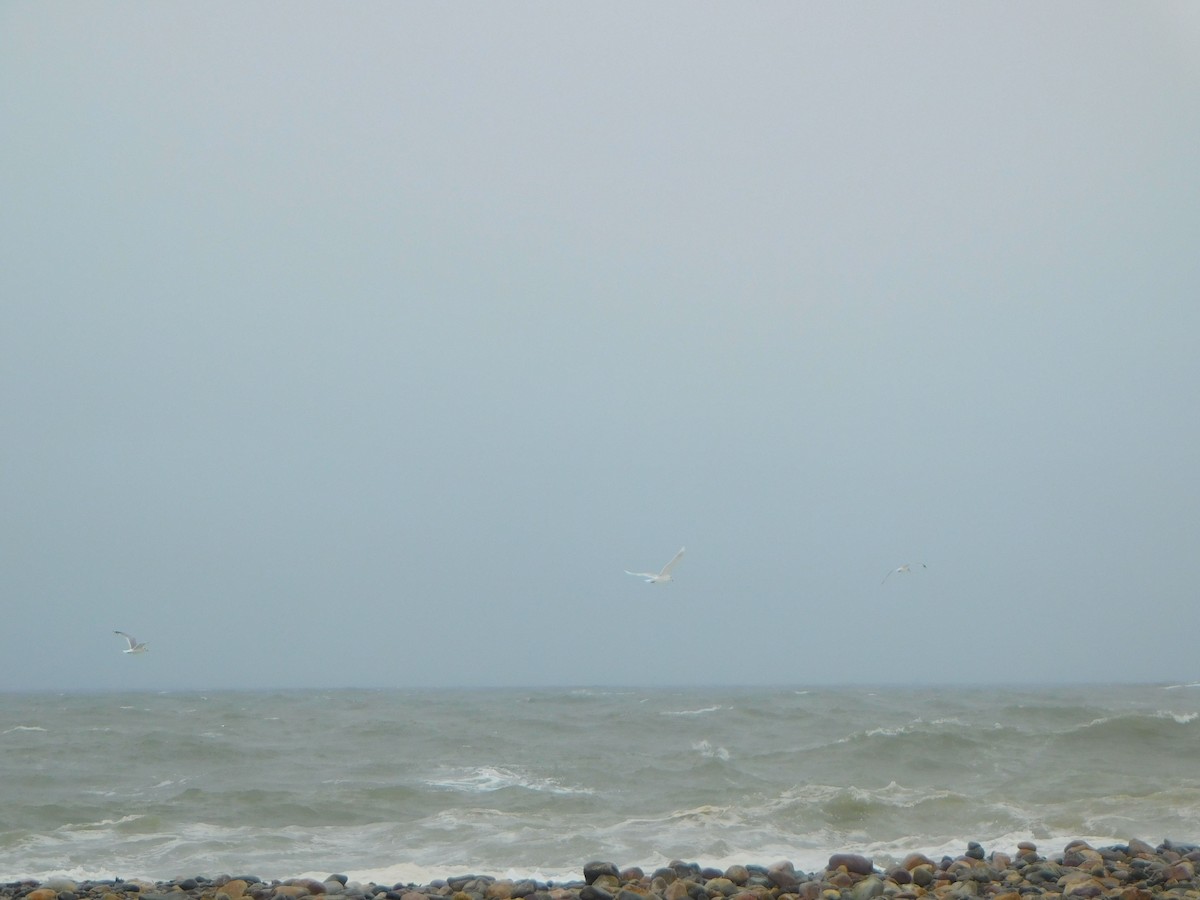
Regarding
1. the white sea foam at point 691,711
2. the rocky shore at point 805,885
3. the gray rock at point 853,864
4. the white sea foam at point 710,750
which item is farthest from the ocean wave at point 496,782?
the white sea foam at point 691,711

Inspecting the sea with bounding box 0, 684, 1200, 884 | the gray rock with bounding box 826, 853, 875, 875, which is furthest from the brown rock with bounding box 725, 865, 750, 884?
the sea with bounding box 0, 684, 1200, 884

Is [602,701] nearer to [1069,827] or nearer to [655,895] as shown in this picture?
[1069,827]

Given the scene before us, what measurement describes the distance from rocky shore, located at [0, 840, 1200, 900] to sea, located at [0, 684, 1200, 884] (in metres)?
2.18

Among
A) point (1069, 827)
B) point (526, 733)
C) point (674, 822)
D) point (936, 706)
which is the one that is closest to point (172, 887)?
point (674, 822)

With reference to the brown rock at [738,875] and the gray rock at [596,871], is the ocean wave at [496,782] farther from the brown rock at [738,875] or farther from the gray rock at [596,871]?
the brown rock at [738,875]

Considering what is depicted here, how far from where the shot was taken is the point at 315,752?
22.8 m

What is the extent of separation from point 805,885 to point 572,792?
937cm

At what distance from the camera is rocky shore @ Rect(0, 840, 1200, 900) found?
27.1 feet

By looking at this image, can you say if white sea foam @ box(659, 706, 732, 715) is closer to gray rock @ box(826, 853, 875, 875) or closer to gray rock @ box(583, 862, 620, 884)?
gray rock @ box(826, 853, 875, 875)

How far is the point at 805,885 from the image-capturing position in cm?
847

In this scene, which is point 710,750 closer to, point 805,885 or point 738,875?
point 738,875

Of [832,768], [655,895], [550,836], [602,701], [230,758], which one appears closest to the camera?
[655,895]

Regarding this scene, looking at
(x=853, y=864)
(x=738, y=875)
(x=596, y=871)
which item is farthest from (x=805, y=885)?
(x=596, y=871)

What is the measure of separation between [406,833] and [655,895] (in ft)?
22.7
